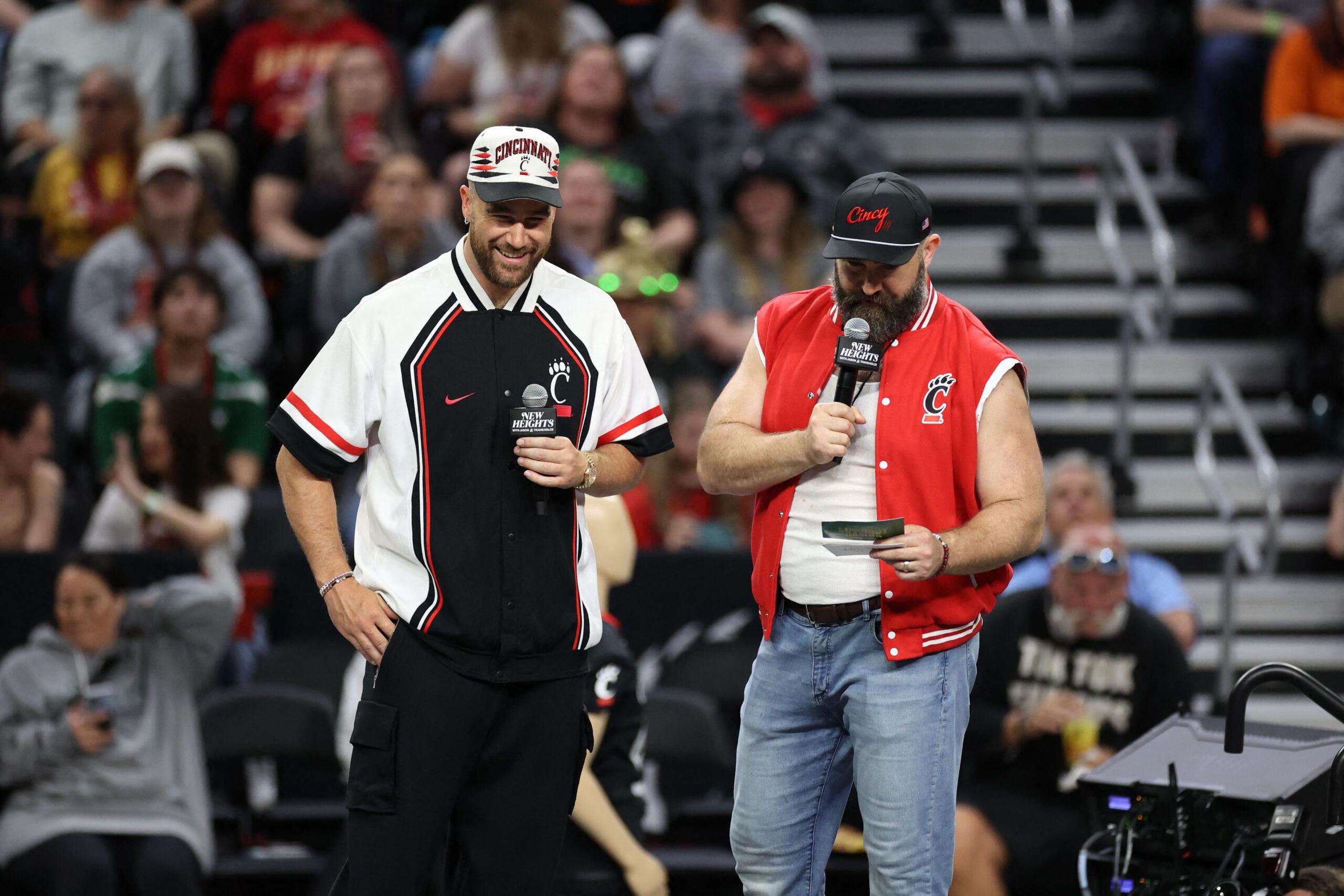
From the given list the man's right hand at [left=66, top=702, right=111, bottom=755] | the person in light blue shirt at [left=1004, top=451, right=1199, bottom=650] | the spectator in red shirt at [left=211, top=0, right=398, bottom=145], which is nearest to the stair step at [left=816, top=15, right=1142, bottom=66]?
the spectator in red shirt at [left=211, top=0, right=398, bottom=145]

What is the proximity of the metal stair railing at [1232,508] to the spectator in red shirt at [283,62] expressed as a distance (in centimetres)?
438

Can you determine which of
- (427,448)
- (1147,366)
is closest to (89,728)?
(427,448)

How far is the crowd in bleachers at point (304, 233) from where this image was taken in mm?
6234

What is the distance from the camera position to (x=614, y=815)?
4660 millimetres

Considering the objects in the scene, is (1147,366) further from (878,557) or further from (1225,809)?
(878,557)

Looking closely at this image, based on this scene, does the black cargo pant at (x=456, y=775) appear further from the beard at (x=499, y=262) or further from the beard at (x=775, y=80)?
the beard at (x=775, y=80)

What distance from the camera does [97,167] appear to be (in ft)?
27.6

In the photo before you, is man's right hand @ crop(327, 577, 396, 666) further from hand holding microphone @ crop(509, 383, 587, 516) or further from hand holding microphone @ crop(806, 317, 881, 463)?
hand holding microphone @ crop(806, 317, 881, 463)

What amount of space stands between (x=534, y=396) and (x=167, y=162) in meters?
4.86

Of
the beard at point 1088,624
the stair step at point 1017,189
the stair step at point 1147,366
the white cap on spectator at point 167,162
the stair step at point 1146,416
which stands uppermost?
the white cap on spectator at point 167,162

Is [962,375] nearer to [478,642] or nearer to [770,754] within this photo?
[770,754]

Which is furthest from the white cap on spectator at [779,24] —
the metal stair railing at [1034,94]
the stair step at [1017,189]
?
the metal stair railing at [1034,94]

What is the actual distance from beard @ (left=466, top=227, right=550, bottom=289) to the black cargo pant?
76 centimetres

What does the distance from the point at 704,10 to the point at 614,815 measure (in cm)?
573
